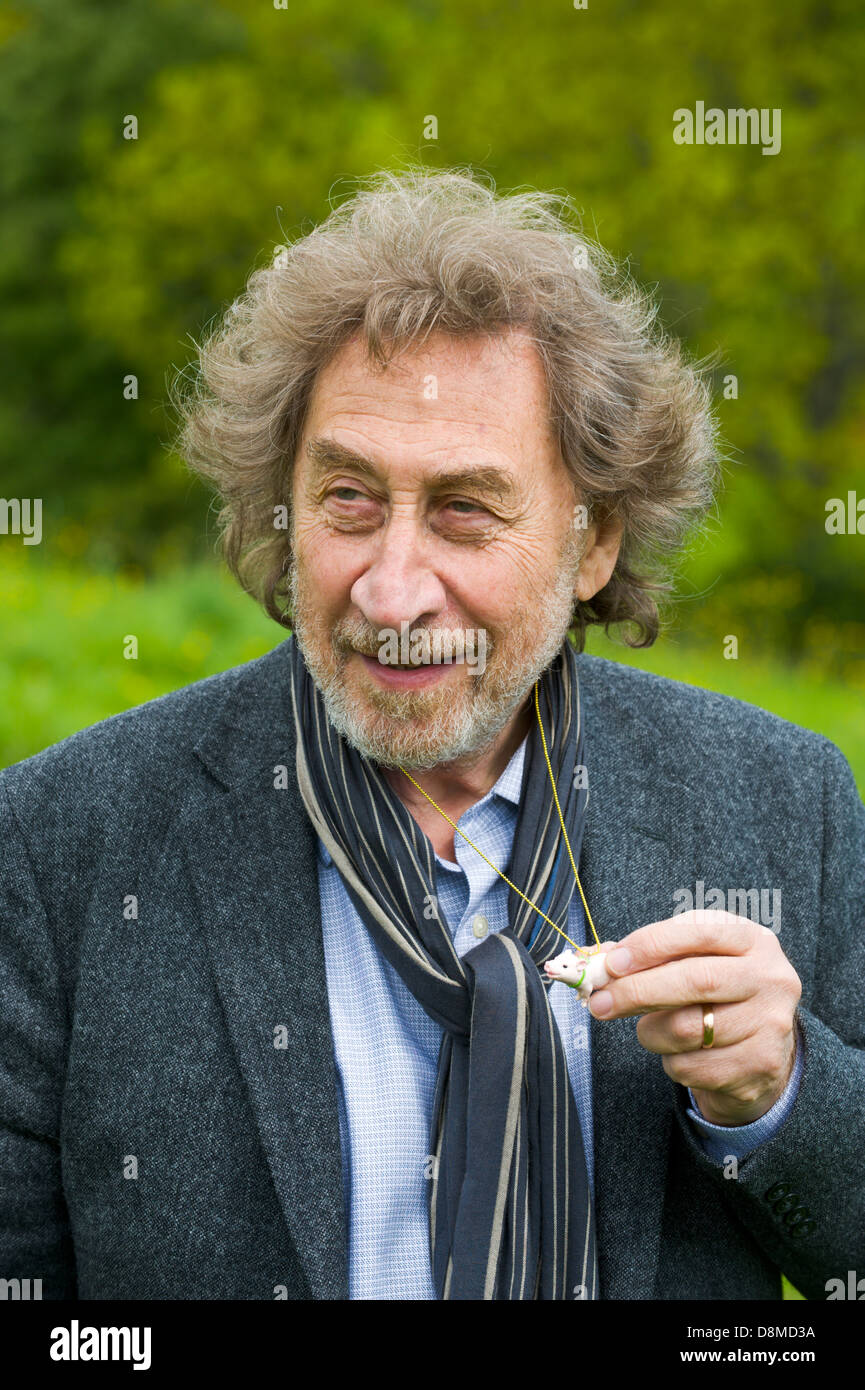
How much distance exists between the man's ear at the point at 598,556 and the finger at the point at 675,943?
0.84 meters

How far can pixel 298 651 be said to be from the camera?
2684mm

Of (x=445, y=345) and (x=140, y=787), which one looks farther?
(x=140, y=787)

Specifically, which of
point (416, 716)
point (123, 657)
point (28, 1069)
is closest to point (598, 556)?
point (416, 716)

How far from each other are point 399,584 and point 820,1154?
1.16m

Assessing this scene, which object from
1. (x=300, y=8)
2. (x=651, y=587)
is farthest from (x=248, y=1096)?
(x=300, y=8)

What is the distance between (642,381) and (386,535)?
711 millimetres

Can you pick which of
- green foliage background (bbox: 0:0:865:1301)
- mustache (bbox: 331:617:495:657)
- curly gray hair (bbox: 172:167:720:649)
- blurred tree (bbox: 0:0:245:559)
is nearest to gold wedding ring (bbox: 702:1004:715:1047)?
mustache (bbox: 331:617:495:657)

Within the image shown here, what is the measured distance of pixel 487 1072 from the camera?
2.27m

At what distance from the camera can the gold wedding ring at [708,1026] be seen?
209cm

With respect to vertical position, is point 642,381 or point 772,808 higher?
point 642,381

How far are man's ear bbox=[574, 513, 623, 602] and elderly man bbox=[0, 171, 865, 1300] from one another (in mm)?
63

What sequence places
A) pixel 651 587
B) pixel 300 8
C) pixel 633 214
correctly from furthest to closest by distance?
pixel 300 8, pixel 633 214, pixel 651 587

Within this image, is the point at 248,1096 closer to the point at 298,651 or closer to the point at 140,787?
the point at 140,787

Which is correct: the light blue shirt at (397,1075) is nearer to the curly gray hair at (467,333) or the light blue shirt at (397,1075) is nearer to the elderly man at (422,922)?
the elderly man at (422,922)
